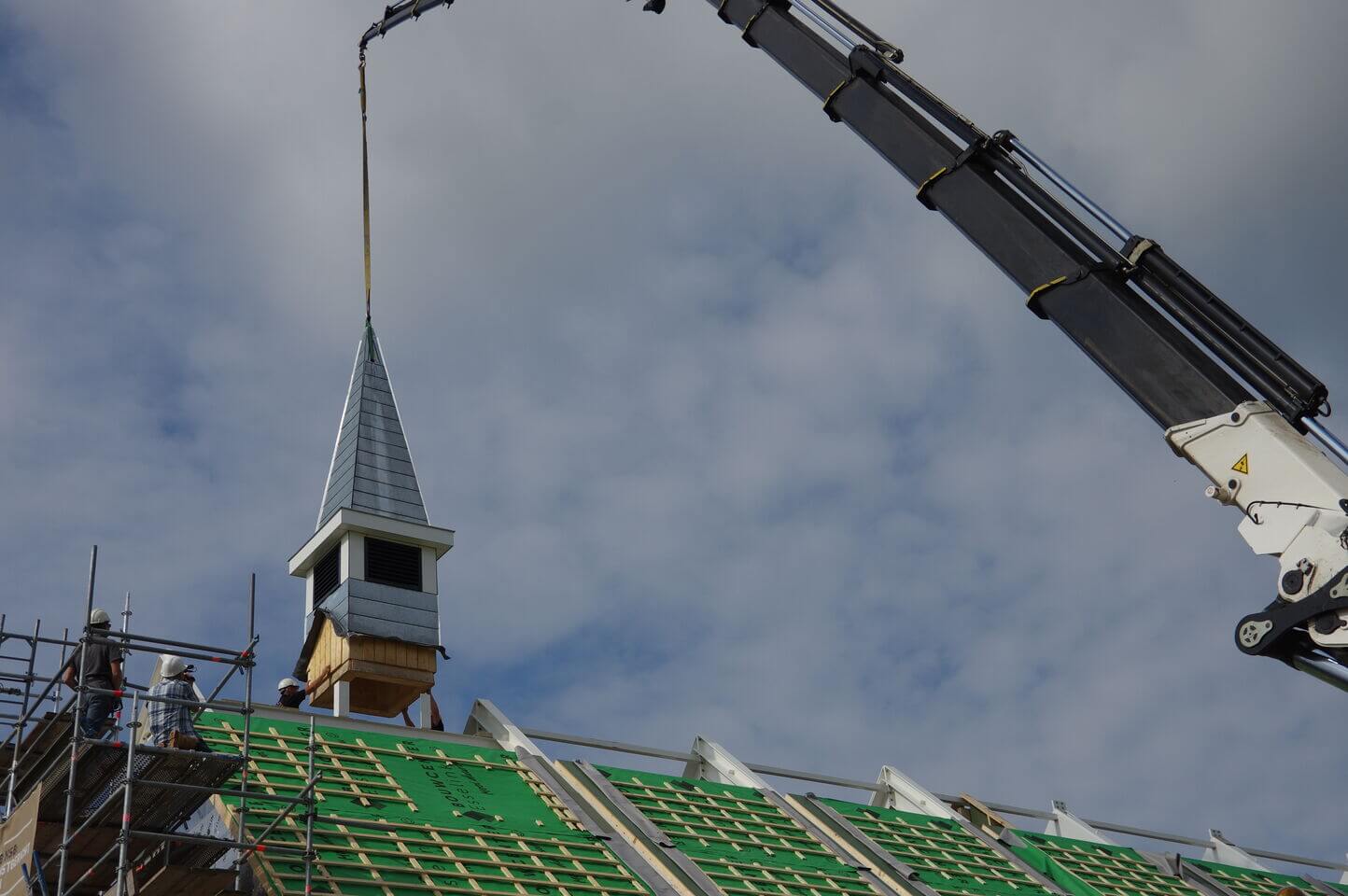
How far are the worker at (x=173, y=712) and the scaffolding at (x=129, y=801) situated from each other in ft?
0.20

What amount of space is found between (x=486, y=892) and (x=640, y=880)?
6.31ft

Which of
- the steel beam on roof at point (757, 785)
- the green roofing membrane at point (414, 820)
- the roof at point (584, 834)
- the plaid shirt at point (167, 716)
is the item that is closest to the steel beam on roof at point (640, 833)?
the roof at point (584, 834)

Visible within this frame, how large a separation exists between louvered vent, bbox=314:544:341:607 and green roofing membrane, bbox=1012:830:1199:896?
30.7ft

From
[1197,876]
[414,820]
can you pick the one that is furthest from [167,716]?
[1197,876]

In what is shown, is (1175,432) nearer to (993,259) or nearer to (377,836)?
(993,259)

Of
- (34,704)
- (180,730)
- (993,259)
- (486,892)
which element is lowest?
(486,892)

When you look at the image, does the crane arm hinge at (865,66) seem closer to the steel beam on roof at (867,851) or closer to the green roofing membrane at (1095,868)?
the steel beam on roof at (867,851)

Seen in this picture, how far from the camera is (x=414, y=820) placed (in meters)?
13.6

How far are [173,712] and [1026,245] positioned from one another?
757cm

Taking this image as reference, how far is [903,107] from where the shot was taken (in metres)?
13.5

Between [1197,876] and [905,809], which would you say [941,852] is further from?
[1197,876]

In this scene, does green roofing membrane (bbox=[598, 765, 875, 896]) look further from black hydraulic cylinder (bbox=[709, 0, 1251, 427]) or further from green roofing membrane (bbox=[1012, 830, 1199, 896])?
black hydraulic cylinder (bbox=[709, 0, 1251, 427])

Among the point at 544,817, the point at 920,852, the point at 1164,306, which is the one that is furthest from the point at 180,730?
the point at 920,852

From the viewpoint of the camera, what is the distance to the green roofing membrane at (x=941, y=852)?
1645 cm
